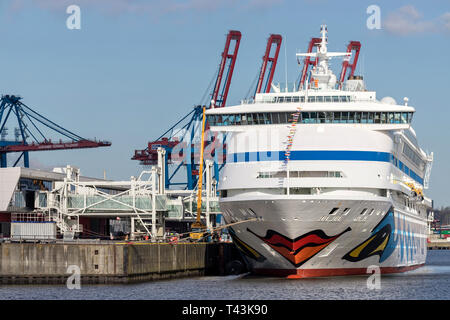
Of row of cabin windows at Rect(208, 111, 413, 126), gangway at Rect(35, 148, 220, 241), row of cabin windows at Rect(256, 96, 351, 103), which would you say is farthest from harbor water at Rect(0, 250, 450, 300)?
gangway at Rect(35, 148, 220, 241)

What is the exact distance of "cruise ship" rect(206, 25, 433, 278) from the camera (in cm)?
5141

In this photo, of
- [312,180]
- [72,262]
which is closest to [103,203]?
[72,262]

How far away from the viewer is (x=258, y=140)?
2124 inches

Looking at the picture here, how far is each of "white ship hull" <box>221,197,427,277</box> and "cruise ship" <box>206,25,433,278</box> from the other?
0.06 metres

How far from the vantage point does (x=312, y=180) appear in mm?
51188

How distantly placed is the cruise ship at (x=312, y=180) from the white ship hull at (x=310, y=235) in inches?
2.3

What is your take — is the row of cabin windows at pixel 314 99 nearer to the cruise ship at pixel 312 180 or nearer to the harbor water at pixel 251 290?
the cruise ship at pixel 312 180

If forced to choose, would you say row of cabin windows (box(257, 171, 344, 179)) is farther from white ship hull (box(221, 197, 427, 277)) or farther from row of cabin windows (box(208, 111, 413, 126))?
row of cabin windows (box(208, 111, 413, 126))

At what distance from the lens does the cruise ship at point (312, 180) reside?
51.4m

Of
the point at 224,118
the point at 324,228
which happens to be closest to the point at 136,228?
the point at 224,118

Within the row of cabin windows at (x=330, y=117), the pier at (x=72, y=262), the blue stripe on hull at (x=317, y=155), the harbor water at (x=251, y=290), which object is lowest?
the harbor water at (x=251, y=290)

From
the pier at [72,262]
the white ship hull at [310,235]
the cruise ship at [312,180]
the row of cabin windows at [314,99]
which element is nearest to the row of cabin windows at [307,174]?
the cruise ship at [312,180]
